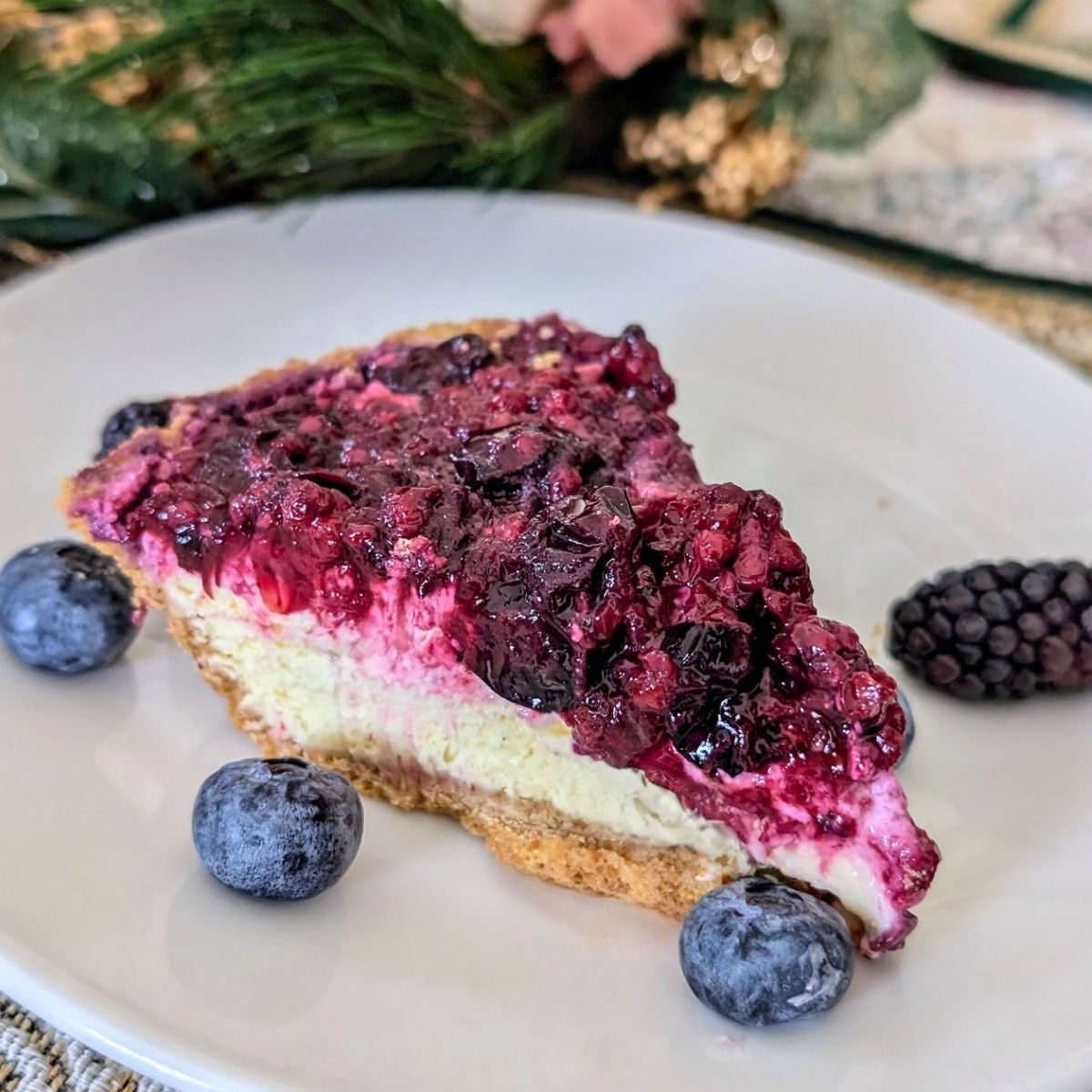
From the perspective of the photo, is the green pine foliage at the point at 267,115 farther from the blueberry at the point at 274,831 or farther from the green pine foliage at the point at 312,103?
the blueberry at the point at 274,831

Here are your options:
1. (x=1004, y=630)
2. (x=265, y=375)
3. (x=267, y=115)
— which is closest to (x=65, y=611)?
(x=265, y=375)

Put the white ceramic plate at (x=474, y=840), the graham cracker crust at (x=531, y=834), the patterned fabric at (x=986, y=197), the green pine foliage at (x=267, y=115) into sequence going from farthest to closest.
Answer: the patterned fabric at (x=986, y=197) → the green pine foliage at (x=267, y=115) → the graham cracker crust at (x=531, y=834) → the white ceramic plate at (x=474, y=840)

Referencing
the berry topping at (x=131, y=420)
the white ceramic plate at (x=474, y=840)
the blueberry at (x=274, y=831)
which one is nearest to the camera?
the white ceramic plate at (x=474, y=840)

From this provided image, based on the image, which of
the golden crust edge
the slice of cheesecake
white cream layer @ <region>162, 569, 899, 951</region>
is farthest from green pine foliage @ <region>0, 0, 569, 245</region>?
white cream layer @ <region>162, 569, 899, 951</region>

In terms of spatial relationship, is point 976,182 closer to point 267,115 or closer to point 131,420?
point 267,115

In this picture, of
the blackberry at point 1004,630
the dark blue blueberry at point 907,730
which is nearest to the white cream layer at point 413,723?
the dark blue blueberry at point 907,730

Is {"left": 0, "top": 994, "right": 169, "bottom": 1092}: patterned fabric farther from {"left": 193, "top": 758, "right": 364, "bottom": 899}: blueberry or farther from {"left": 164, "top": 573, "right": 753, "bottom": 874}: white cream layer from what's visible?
{"left": 164, "top": 573, "right": 753, "bottom": 874}: white cream layer

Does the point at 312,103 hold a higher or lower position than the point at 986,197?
higher
